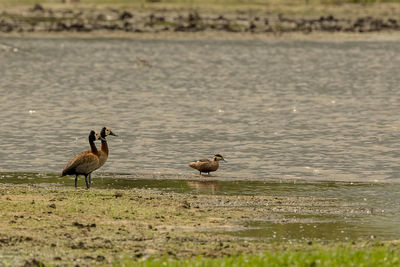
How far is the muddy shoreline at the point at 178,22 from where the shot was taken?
6081 cm

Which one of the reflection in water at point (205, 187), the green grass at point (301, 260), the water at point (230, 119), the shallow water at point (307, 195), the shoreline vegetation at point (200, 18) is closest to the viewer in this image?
the green grass at point (301, 260)

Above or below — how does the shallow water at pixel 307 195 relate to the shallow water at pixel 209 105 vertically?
above

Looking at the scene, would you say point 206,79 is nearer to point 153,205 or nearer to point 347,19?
point 347,19

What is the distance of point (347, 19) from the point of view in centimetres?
6381

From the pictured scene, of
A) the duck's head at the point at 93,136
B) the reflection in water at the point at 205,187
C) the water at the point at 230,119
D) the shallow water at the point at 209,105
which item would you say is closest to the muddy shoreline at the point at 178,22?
the shallow water at the point at 209,105

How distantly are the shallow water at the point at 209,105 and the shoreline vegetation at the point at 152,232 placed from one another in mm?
3337

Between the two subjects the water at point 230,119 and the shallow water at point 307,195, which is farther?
the water at point 230,119

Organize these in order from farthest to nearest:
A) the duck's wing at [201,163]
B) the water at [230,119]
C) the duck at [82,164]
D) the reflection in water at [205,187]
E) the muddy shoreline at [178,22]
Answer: the muddy shoreline at [178,22] → the duck's wing at [201,163] → the water at [230,119] → the reflection in water at [205,187] → the duck at [82,164]

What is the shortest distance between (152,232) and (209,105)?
66.2ft

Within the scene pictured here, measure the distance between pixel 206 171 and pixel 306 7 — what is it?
50.5m

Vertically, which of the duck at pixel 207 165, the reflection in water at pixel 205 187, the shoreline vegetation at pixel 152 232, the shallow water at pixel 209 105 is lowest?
the shallow water at pixel 209 105

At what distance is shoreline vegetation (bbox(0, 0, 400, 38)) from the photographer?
6100 centimetres

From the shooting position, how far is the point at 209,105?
33719mm

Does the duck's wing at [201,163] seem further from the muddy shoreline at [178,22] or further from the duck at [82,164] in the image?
the muddy shoreline at [178,22]
